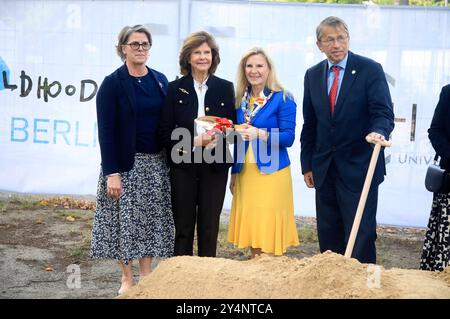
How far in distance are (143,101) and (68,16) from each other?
3.13 metres

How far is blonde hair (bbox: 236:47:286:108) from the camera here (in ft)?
14.8

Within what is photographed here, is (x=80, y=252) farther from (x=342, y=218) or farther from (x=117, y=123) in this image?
(x=342, y=218)

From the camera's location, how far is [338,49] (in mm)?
4258

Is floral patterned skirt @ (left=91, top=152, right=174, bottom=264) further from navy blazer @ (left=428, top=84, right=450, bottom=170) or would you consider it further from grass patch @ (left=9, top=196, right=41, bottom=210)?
grass patch @ (left=9, top=196, right=41, bottom=210)

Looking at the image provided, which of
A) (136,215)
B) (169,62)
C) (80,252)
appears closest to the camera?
(136,215)

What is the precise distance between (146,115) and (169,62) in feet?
8.56

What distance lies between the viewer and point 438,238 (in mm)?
4594

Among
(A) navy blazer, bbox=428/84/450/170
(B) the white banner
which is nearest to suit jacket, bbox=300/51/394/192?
(A) navy blazer, bbox=428/84/450/170

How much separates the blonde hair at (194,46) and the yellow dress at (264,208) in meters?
0.68

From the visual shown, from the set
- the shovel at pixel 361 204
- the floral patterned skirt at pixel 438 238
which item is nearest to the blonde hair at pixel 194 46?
the shovel at pixel 361 204

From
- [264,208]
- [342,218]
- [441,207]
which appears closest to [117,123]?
[264,208]

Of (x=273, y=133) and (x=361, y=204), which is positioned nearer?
(x=361, y=204)

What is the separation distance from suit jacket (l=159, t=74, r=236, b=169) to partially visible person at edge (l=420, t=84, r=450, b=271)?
1454mm
